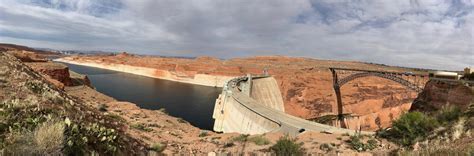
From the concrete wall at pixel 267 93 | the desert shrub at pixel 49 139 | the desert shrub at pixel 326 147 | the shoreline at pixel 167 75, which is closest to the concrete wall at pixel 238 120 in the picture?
the desert shrub at pixel 326 147

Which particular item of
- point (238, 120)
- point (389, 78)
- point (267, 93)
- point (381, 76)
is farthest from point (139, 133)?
point (381, 76)

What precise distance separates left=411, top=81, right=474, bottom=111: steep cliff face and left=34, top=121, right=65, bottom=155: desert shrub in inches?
827

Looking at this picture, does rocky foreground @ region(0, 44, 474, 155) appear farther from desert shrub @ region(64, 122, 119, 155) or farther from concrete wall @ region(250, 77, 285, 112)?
concrete wall @ region(250, 77, 285, 112)

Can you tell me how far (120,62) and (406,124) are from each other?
152 metres

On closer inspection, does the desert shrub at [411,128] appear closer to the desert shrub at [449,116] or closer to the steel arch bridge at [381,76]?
the desert shrub at [449,116]

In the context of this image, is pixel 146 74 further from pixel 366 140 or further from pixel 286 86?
pixel 366 140

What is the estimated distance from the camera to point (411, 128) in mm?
13531

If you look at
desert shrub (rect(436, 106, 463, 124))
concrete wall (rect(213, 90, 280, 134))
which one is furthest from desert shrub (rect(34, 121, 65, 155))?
concrete wall (rect(213, 90, 280, 134))

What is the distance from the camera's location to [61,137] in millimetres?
5859

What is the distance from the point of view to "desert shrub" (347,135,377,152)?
14.2 m

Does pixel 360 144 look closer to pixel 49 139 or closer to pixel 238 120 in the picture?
pixel 49 139

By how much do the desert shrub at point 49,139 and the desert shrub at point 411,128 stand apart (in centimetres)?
1236

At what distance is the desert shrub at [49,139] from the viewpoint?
5387 mm

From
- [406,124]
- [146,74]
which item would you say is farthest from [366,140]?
[146,74]
